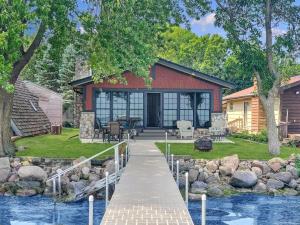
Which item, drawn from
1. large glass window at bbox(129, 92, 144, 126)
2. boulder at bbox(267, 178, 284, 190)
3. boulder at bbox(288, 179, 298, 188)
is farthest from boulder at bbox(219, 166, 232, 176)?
large glass window at bbox(129, 92, 144, 126)

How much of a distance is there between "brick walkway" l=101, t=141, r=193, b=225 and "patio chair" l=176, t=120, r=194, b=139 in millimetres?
9021

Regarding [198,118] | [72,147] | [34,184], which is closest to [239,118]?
[198,118]

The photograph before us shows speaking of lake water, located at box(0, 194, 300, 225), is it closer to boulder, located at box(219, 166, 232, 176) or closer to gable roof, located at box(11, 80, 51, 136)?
boulder, located at box(219, 166, 232, 176)

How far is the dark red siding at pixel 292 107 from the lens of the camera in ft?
85.0

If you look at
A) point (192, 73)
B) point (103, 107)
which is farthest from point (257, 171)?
point (103, 107)

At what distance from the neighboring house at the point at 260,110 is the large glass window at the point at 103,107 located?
26.5 feet

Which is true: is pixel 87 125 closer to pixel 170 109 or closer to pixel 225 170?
pixel 170 109

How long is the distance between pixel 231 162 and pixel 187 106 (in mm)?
8233

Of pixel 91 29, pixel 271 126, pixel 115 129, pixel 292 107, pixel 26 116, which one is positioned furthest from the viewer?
pixel 26 116

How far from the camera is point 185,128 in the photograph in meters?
23.3

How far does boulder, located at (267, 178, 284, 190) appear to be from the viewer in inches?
634

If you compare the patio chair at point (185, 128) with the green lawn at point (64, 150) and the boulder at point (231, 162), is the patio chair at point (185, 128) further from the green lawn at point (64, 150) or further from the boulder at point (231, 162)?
the boulder at point (231, 162)

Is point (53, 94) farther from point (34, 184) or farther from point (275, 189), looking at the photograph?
point (275, 189)

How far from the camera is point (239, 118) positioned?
3275cm
